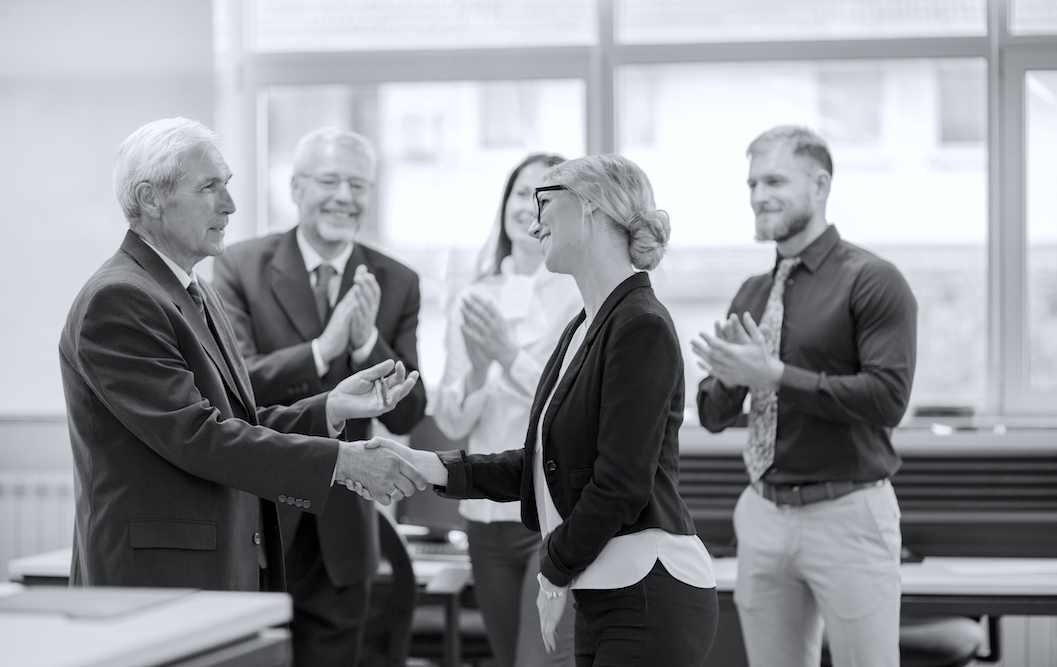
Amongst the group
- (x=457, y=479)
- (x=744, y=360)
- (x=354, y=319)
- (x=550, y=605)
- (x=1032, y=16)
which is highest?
(x=1032, y=16)

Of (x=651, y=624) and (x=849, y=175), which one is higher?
(x=849, y=175)

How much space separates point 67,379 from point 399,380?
27.7 inches

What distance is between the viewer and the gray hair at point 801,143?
2754 millimetres

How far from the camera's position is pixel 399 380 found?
2.38 m

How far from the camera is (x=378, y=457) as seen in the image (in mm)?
2201

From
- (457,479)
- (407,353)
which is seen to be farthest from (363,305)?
(457,479)

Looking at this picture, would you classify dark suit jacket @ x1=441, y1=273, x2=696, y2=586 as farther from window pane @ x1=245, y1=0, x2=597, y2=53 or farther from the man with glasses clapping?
window pane @ x1=245, y1=0, x2=597, y2=53

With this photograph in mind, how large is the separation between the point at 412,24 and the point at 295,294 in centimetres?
232

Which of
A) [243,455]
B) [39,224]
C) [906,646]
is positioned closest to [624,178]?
[243,455]

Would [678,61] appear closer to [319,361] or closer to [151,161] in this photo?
[319,361]

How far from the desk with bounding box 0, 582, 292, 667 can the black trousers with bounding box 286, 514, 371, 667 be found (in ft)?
3.88

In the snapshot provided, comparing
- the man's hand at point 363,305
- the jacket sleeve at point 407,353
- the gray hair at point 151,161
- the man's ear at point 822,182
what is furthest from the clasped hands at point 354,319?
the man's ear at point 822,182

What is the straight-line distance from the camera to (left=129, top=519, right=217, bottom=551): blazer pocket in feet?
6.25

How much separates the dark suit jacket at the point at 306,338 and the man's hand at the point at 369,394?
32 centimetres
